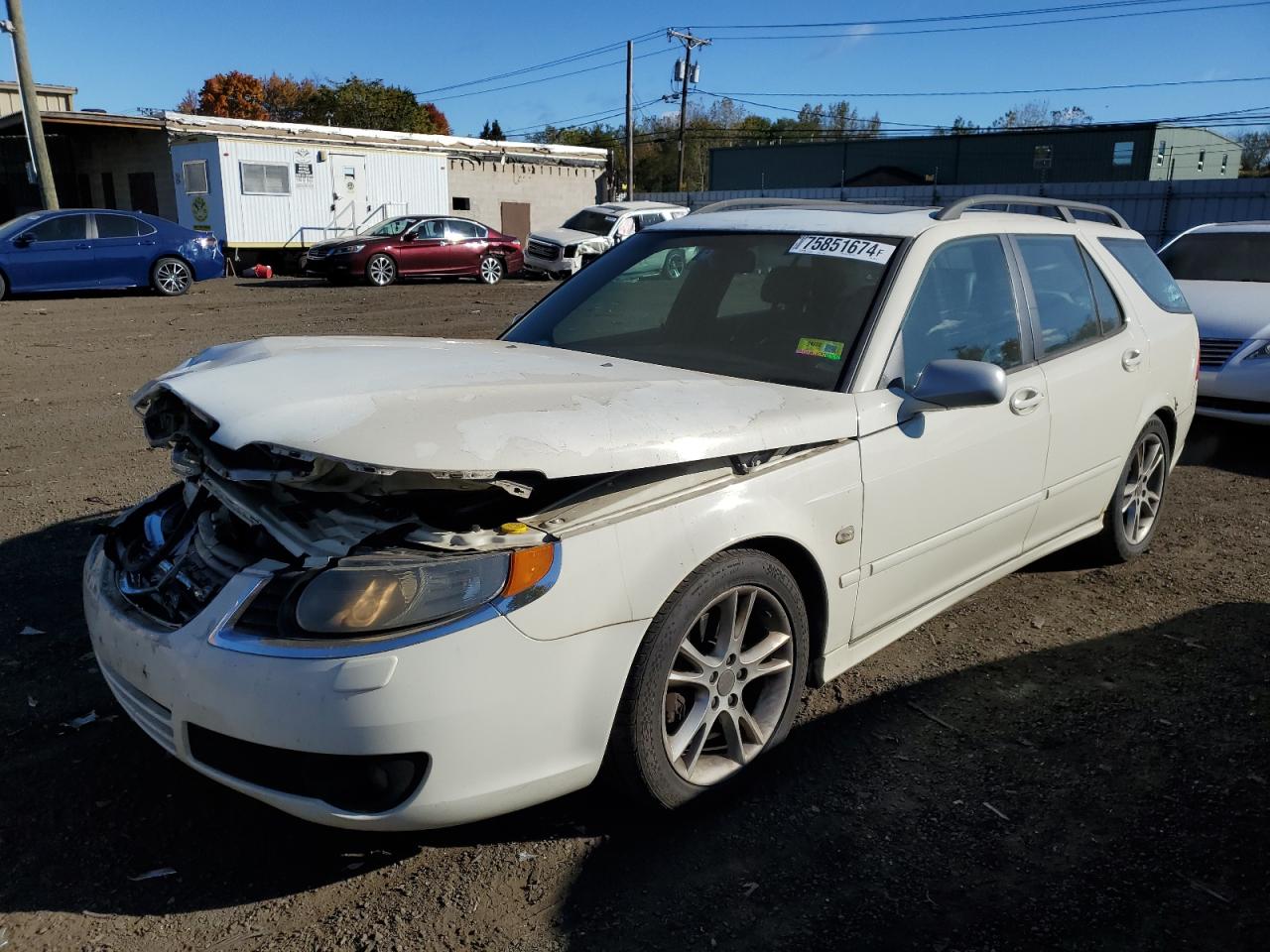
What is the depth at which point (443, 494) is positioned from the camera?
8.89 feet

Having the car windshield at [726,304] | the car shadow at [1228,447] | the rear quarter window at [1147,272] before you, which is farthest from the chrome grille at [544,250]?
the car windshield at [726,304]

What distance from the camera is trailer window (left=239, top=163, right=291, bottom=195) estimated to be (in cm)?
2589

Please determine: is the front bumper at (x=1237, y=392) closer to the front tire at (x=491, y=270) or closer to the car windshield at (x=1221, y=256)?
the car windshield at (x=1221, y=256)

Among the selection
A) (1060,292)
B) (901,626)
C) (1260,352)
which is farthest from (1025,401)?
A: (1260,352)

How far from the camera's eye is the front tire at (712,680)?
268cm

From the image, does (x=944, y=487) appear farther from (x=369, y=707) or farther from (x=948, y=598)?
(x=369, y=707)

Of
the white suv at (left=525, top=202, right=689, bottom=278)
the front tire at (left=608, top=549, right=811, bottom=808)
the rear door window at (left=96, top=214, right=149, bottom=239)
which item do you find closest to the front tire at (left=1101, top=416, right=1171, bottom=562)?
the front tire at (left=608, top=549, right=811, bottom=808)

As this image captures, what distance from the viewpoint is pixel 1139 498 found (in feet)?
16.7

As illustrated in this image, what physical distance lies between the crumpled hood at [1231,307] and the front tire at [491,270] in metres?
17.9

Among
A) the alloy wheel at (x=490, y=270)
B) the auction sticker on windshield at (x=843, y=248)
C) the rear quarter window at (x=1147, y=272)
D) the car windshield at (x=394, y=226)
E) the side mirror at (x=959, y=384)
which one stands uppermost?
the auction sticker on windshield at (x=843, y=248)

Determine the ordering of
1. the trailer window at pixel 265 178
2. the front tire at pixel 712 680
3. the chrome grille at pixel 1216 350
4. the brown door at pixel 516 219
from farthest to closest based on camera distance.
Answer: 1. the brown door at pixel 516 219
2. the trailer window at pixel 265 178
3. the chrome grille at pixel 1216 350
4. the front tire at pixel 712 680

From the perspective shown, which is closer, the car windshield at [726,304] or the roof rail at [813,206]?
the car windshield at [726,304]

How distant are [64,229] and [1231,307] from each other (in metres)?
17.1

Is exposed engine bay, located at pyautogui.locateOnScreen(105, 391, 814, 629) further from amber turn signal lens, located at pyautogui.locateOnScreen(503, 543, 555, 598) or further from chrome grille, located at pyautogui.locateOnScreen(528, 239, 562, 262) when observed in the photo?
chrome grille, located at pyautogui.locateOnScreen(528, 239, 562, 262)
